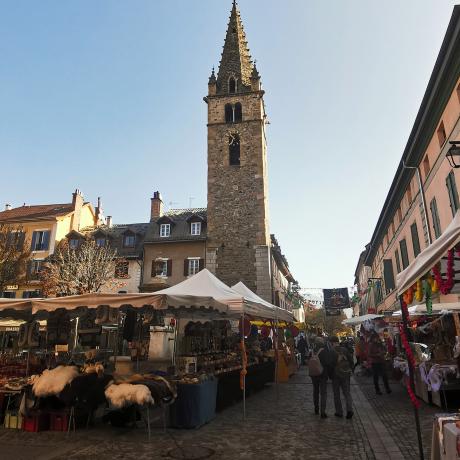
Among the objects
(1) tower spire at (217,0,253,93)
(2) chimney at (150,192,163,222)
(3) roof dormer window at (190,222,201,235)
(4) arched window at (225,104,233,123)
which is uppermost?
(1) tower spire at (217,0,253,93)

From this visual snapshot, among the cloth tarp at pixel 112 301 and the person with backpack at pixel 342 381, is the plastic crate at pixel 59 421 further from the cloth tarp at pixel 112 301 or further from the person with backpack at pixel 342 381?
the person with backpack at pixel 342 381

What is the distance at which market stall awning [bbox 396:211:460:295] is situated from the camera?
12.9 ft

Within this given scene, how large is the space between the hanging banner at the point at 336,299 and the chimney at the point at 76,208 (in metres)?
23.8

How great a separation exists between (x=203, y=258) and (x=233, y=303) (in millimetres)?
19269

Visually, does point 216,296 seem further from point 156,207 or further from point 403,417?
point 156,207

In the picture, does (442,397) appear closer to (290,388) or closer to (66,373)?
(290,388)

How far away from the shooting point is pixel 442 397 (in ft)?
28.1

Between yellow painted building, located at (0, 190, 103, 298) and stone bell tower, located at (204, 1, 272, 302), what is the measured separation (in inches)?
519

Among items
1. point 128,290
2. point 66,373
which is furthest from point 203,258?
point 66,373

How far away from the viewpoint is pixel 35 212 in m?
35.3

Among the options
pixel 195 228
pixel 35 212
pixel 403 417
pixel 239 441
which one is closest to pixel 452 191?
pixel 403 417

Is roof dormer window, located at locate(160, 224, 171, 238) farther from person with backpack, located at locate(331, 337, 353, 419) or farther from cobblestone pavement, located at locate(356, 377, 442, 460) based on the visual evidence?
person with backpack, located at locate(331, 337, 353, 419)

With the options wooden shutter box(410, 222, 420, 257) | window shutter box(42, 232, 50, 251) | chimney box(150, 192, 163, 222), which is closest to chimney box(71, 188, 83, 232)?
window shutter box(42, 232, 50, 251)

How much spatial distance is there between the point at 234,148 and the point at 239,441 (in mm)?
25503
